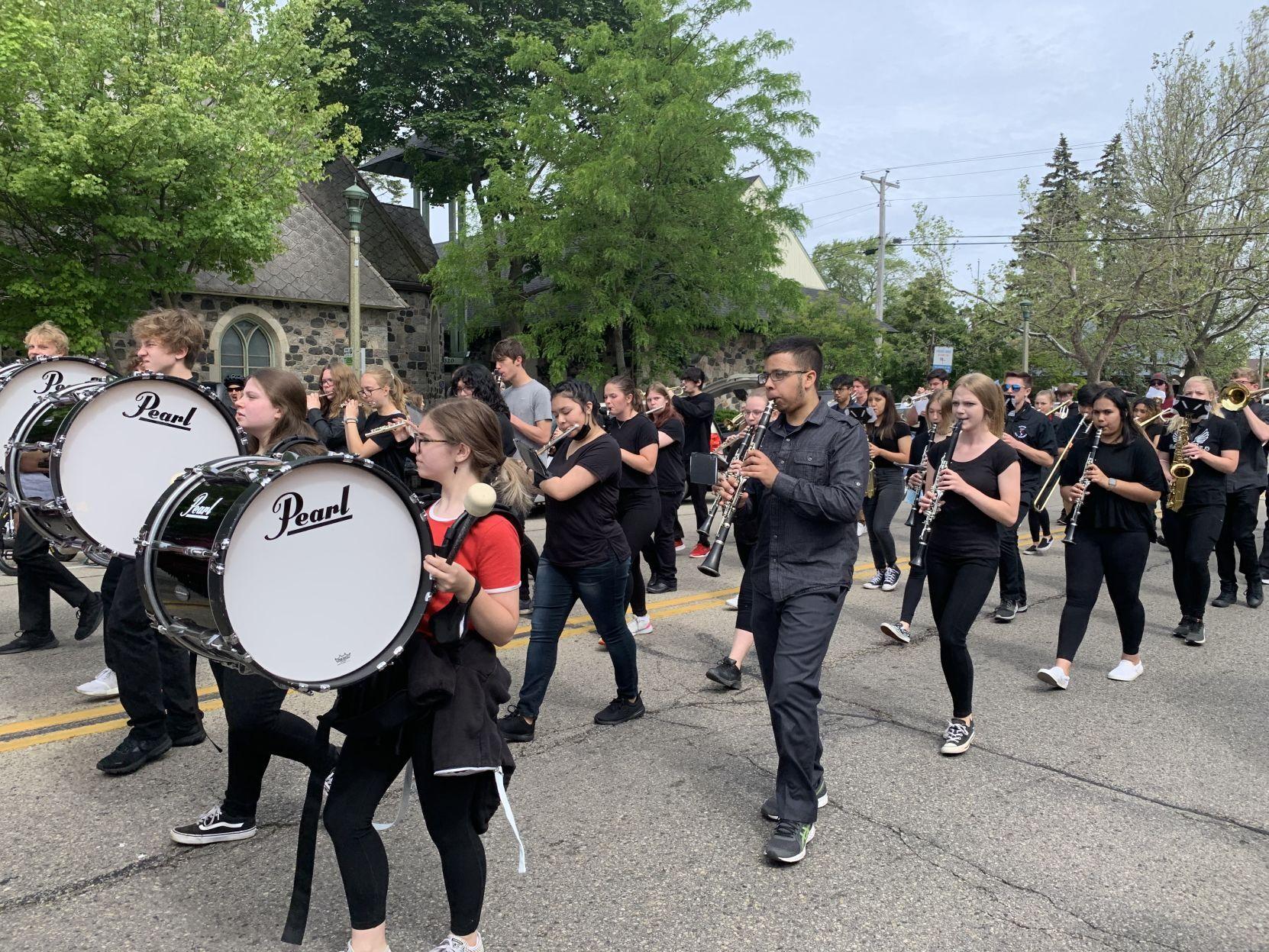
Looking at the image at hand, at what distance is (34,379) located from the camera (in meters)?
4.66

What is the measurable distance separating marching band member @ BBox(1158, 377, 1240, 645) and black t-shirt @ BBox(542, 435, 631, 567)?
15.5 feet

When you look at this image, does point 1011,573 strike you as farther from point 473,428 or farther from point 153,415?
point 153,415

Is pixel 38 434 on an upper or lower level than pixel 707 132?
lower

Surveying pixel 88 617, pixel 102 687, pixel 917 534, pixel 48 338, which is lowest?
pixel 102 687

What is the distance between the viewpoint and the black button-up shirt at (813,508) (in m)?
3.71

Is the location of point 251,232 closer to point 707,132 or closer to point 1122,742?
point 707,132

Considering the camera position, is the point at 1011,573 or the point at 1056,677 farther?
the point at 1011,573

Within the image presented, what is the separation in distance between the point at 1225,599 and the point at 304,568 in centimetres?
872

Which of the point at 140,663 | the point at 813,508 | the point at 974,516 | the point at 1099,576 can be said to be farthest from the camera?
the point at 1099,576

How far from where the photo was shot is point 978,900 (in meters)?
3.34

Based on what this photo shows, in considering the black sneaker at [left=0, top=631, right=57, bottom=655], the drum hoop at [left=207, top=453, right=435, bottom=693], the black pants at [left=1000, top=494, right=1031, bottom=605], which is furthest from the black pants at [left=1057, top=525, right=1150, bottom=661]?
the black sneaker at [left=0, top=631, right=57, bottom=655]

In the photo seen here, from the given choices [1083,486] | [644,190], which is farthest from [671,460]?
[644,190]

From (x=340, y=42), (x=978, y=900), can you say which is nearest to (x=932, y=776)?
(x=978, y=900)

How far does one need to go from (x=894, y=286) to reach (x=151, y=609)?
204 ft
